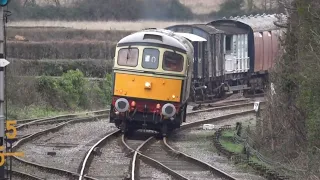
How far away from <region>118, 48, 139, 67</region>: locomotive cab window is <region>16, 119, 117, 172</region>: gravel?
2.12 m

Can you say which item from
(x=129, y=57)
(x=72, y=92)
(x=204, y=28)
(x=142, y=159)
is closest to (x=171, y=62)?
(x=129, y=57)

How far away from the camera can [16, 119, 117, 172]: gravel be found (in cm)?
1515

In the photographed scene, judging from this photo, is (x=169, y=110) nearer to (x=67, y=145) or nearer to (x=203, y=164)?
(x=67, y=145)

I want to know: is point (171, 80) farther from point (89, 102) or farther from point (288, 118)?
point (89, 102)

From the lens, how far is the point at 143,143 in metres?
17.6

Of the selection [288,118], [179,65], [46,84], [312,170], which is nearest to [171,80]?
[179,65]

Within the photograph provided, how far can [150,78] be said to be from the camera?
17.9m

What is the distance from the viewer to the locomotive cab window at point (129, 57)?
18.1 m

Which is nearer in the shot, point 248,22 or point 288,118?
point 288,118

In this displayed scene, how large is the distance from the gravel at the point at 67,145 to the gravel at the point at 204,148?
6.94 feet

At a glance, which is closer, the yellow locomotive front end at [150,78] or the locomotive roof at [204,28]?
the yellow locomotive front end at [150,78]

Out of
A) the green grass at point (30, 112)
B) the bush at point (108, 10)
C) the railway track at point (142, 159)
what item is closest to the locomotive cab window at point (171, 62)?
the railway track at point (142, 159)

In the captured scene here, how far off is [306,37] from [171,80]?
476cm

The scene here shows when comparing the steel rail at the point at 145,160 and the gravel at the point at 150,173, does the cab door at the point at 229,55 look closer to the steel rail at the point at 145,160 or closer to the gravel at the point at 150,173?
the steel rail at the point at 145,160
